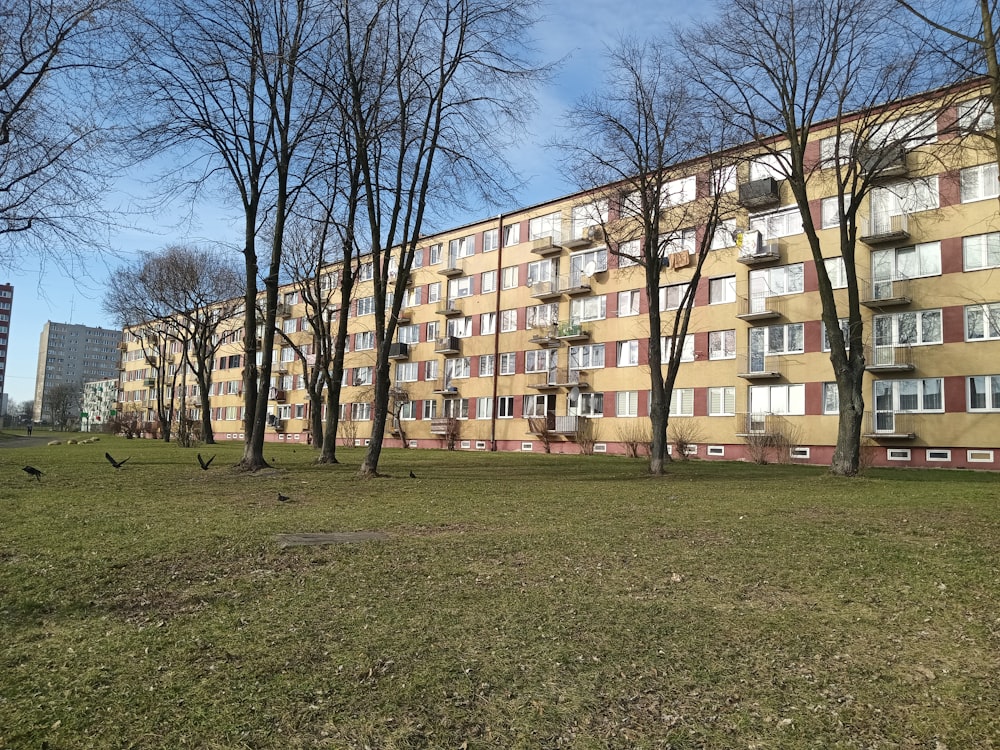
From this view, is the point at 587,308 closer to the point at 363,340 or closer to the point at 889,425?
the point at 889,425

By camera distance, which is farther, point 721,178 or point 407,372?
point 407,372

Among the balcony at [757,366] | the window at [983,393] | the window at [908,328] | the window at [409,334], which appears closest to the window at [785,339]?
the balcony at [757,366]

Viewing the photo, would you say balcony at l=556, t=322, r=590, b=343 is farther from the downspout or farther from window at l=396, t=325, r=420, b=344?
window at l=396, t=325, r=420, b=344

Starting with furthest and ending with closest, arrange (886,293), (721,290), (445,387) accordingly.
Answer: (445,387), (721,290), (886,293)

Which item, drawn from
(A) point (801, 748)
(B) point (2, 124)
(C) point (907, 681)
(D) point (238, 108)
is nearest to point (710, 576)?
(C) point (907, 681)

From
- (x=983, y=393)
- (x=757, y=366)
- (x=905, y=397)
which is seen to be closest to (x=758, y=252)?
(x=757, y=366)

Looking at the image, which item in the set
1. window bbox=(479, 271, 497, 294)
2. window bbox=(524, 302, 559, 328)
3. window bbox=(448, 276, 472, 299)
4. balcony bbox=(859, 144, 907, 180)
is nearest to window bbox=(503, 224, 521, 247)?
window bbox=(479, 271, 497, 294)

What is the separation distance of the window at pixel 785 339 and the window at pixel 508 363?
18383 millimetres

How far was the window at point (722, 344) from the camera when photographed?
1531 inches

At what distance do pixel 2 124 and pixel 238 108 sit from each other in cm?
606

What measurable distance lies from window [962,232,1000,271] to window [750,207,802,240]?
23.9 feet

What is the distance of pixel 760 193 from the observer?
36.8 m

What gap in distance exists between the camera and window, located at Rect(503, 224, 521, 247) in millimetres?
51625

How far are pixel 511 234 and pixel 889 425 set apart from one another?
2826 centimetres
